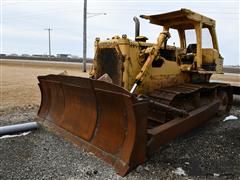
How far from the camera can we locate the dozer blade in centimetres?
371

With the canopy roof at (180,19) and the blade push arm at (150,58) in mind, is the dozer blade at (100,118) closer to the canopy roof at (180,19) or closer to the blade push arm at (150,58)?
the blade push arm at (150,58)

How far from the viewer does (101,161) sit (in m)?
4.19

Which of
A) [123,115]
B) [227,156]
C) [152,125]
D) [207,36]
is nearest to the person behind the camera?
[123,115]

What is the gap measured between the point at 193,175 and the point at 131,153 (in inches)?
38.6

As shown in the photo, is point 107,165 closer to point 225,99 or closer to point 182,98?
point 182,98

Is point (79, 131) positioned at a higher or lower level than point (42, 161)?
higher

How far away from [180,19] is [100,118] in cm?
339

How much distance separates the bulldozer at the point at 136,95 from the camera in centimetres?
383

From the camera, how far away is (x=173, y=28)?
7.30m

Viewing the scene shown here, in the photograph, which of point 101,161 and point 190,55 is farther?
point 190,55

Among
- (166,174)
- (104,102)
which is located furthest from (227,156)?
(104,102)

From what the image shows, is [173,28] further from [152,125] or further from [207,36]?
[152,125]

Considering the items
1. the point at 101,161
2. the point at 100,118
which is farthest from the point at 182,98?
the point at 101,161

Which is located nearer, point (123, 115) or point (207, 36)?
point (123, 115)
